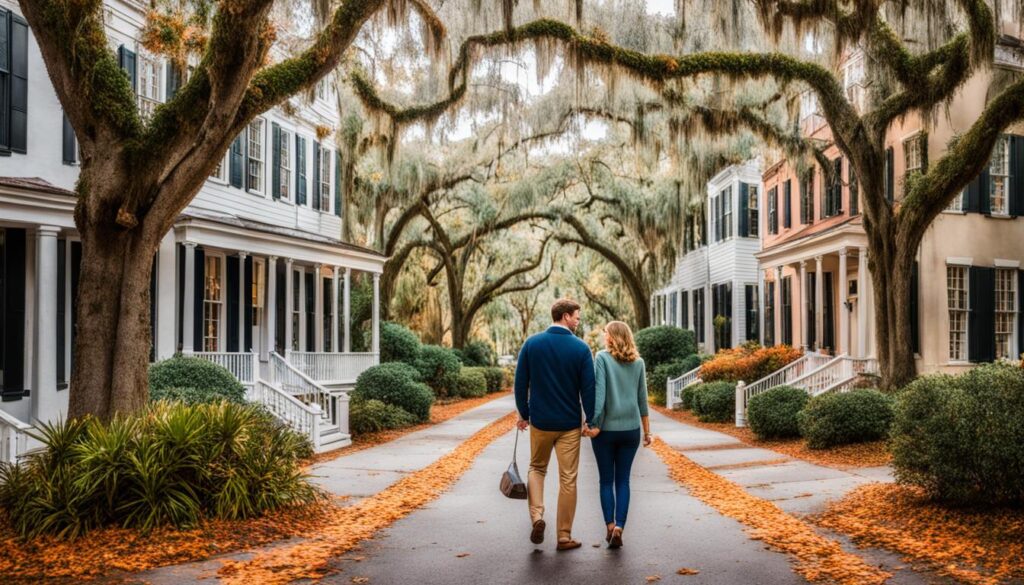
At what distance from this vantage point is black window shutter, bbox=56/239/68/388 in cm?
1441

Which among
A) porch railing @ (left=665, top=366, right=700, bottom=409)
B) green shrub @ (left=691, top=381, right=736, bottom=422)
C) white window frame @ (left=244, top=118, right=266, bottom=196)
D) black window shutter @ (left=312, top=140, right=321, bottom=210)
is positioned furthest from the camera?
porch railing @ (left=665, top=366, right=700, bottom=409)

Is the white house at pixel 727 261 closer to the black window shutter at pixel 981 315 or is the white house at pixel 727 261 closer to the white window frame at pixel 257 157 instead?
the black window shutter at pixel 981 315

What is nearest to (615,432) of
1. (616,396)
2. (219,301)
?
(616,396)

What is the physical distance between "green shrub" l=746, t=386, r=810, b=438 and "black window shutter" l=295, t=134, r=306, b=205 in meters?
12.1

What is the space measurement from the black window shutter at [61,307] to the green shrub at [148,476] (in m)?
6.18

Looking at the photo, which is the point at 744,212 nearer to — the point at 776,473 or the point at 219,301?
the point at 219,301

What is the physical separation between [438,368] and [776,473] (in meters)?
18.7

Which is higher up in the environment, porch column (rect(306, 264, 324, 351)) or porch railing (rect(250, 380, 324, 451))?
porch column (rect(306, 264, 324, 351))

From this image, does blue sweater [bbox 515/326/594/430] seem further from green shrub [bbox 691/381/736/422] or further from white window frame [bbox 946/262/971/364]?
white window frame [bbox 946/262/971/364]

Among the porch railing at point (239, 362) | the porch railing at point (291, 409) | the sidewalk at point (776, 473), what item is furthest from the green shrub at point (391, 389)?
the sidewalk at point (776, 473)

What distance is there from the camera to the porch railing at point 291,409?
14.9 metres

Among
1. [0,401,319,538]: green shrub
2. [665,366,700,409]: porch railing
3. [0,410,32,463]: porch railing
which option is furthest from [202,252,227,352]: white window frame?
[665,366,700,409]: porch railing

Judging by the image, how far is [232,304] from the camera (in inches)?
754

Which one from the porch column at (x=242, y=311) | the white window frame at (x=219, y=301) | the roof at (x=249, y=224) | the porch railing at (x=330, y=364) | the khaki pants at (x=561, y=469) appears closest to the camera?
the khaki pants at (x=561, y=469)
